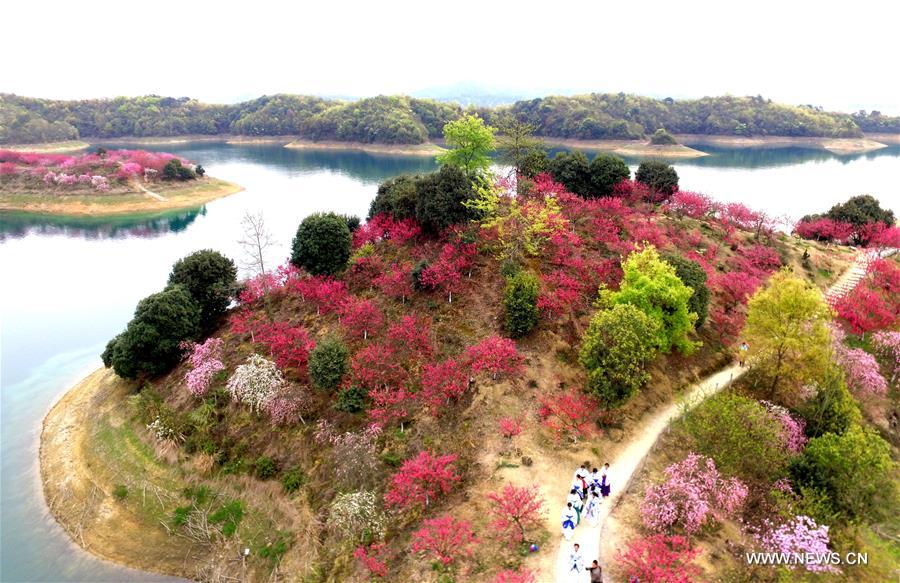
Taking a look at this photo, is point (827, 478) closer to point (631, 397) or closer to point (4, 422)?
point (631, 397)

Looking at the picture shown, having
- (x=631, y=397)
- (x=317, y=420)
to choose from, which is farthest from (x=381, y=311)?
(x=631, y=397)

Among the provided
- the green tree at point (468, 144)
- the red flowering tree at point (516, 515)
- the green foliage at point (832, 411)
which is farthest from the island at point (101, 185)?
the green foliage at point (832, 411)

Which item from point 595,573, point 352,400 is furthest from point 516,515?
point 352,400

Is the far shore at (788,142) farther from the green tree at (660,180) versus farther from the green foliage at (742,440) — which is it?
the green foliage at (742,440)

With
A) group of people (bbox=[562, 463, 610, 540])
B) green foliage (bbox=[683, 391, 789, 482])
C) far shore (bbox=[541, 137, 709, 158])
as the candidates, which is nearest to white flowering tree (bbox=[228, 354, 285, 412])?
group of people (bbox=[562, 463, 610, 540])

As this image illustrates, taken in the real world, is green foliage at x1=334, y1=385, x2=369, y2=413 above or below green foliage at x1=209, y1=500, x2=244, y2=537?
above

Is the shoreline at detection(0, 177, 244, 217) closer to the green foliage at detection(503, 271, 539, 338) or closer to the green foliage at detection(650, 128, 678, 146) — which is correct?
the green foliage at detection(503, 271, 539, 338)
